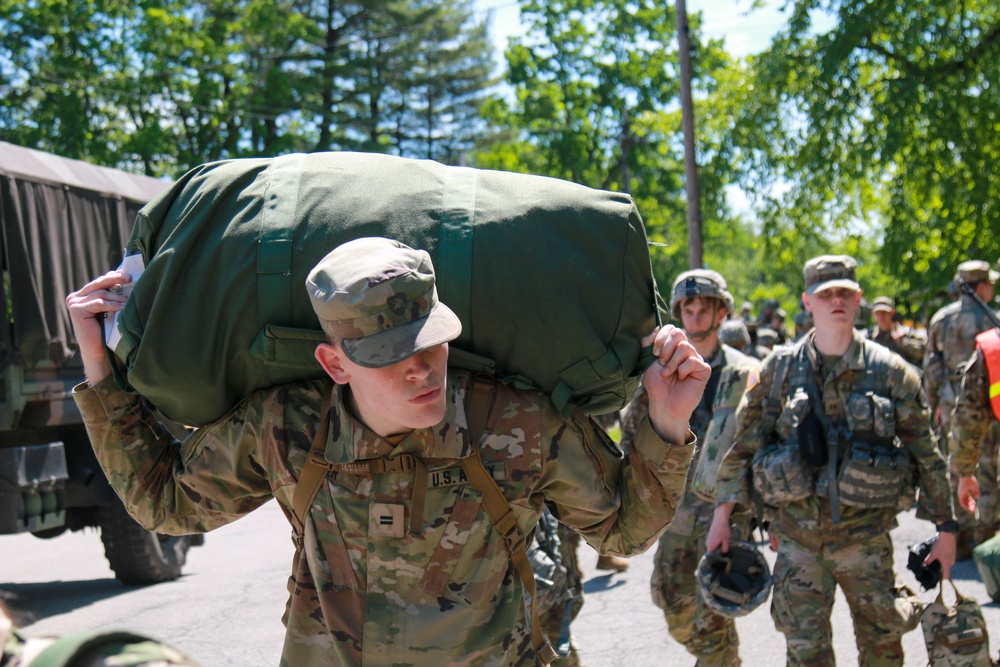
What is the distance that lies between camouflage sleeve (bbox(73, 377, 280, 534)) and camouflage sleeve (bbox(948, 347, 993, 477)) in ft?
12.9

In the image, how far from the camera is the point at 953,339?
930cm

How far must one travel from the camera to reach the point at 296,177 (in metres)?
2.76

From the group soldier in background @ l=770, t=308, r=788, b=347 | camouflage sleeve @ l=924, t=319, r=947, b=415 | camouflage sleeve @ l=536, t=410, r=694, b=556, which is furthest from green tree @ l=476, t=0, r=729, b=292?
camouflage sleeve @ l=536, t=410, r=694, b=556

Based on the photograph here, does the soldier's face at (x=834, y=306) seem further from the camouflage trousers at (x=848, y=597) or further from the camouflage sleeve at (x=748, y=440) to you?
the camouflage trousers at (x=848, y=597)

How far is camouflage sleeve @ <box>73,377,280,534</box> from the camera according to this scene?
9.24ft

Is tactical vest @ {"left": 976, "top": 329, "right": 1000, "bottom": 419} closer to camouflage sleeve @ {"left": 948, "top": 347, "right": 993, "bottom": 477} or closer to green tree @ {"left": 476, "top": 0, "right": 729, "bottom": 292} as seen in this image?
camouflage sleeve @ {"left": 948, "top": 347, "right": 993, "bottom": 477}

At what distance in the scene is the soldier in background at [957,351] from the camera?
8625 mm

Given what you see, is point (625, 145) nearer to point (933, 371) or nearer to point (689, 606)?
point (933, 371)

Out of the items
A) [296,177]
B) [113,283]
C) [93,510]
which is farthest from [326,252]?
[93,510]

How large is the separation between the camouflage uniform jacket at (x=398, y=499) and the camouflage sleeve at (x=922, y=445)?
7.77 ft

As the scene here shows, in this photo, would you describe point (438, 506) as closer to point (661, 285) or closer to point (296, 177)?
point (296, 177)

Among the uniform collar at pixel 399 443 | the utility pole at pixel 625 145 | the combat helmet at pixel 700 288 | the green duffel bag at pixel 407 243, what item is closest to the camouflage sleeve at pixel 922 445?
the combat helmet at pixel 700 288

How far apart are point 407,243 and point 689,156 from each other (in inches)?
609

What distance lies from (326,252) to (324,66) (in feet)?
99.8
